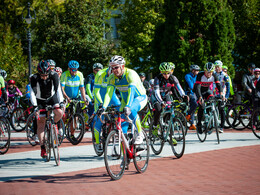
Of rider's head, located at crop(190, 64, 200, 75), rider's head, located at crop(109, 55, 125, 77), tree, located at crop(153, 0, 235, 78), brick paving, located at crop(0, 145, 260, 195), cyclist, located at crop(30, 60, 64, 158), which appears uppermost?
tree, located at crop(153, 0, 235, 78)

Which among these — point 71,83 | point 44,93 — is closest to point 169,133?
point 44,93

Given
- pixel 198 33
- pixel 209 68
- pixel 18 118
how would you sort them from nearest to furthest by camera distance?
1. pixel 209 68
2. pixel 18 118
3. pixel 198 33

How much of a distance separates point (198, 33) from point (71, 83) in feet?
45.2

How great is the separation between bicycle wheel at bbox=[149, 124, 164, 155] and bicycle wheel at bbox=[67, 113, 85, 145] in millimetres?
2245

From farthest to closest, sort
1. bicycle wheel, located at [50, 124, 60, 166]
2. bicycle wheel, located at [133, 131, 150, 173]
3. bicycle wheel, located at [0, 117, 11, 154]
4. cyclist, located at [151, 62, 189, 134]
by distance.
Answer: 1. bicycle wheel, located at [0, 117, 11, 154]
2. cyclist, located at [151, 62, 189, 134]
3. bicycle wheel, located at [50, 124, 60, 166]
4. bicycle wheel, located at [133, 131, 150, 173]

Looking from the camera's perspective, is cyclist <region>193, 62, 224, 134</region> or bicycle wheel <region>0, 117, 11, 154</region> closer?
bicycle wheel <region>0, 117, 11, 154</region>

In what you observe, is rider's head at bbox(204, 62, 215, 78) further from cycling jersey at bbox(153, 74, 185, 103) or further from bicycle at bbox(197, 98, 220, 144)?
cycling jersey at bbox(153, 74, 185, 103)

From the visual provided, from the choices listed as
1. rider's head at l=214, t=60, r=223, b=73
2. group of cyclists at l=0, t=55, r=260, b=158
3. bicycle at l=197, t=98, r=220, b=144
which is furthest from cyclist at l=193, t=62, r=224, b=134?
rider's head at l=214, t=60, r=223, b=73

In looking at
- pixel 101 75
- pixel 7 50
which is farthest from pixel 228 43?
pixel 101 75

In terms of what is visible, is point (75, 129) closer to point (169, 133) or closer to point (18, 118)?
point (169, 133)

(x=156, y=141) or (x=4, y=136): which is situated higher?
(x=4, y=136)

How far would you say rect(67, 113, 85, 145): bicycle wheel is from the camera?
1149 centimetres

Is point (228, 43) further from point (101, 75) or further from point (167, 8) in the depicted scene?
point (101, 75)

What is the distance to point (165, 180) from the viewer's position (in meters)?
7.11
